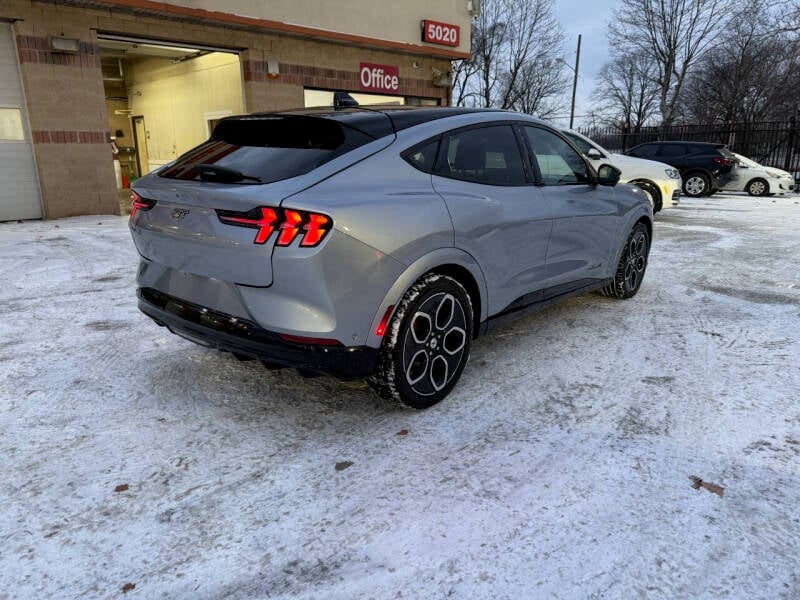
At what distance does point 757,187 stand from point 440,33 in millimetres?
10046

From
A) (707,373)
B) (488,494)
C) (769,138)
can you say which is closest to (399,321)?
(488,494)

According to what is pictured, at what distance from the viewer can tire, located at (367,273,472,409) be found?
297 cm

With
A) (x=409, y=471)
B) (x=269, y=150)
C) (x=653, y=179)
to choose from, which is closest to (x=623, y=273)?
(x=409, y=471)

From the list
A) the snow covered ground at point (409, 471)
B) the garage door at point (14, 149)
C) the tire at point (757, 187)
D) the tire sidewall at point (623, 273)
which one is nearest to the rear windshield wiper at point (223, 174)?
the snow covered ground at point (409, 471)

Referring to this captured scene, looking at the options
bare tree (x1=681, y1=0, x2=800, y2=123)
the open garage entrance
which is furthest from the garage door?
bare tree (x1=681, y1=0, x2=800, y2=123)

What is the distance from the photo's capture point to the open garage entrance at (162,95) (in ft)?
44.3

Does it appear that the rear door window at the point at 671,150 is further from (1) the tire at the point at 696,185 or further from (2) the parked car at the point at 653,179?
(2) the parked car at the point at 653,179

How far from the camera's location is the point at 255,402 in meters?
3.32

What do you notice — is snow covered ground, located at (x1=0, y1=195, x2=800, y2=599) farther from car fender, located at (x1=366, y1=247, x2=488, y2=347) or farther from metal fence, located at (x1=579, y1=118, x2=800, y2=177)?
metal fence, located at (x1=579, y1=118, x2=800, y2=177)

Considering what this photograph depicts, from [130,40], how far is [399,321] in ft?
35.7

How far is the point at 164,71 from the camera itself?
1622 cm

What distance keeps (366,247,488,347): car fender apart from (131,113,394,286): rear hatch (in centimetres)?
56

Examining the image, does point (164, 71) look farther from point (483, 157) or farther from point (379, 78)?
point (483, 157)

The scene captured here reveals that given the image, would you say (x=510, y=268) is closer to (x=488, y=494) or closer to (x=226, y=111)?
(x=488, y=494)
